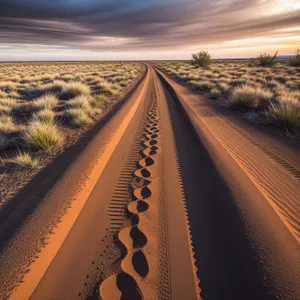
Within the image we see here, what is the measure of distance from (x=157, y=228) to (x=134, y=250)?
0.44 m

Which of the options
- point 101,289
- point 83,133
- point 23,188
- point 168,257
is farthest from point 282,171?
point 83,133

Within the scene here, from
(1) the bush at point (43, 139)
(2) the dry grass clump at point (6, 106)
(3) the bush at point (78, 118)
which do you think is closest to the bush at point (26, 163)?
(1) the bush at point (43, 139)

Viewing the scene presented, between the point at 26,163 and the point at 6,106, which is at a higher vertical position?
the point at 26,163

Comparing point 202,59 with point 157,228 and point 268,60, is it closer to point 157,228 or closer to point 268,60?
point 268,60

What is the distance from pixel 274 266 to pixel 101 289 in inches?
67.6

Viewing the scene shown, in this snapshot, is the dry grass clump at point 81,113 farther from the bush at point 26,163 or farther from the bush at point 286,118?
the bush at point 286,118

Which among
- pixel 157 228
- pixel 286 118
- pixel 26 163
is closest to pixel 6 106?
pixel 26 163

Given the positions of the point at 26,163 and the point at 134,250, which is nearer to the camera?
the point at 134,250

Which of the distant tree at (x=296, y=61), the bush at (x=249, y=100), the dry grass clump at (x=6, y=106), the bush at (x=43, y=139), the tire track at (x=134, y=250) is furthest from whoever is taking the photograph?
the distant tree at (x=296, y=61)

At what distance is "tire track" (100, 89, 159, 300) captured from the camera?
77.4 inches

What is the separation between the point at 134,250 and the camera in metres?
2.40

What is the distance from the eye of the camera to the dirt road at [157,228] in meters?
2.02

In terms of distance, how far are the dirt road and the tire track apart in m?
0.01

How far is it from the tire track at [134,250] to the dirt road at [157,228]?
1 cm
